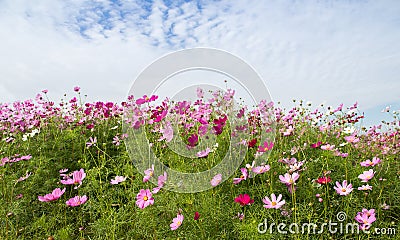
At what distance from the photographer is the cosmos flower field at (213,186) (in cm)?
193

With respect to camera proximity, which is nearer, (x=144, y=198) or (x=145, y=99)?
(x=144, y=198)

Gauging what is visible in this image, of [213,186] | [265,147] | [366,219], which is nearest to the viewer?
[366,219]

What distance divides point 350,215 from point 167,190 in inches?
41.3

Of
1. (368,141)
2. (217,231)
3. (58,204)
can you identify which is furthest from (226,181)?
(368,141)

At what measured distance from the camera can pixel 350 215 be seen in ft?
6.64

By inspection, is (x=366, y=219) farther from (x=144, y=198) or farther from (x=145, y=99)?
(x=145, y=99)

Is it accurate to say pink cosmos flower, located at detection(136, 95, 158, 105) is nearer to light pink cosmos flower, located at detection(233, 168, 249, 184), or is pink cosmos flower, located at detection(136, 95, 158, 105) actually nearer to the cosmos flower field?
the cosmos flower field

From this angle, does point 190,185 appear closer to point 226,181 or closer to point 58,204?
point 226,181

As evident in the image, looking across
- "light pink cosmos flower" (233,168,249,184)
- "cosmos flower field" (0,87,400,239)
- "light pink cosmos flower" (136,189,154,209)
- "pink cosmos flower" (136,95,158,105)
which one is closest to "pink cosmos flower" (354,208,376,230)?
"cosmos flower field" (0,87,400,239)

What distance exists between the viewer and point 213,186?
6.76 ft

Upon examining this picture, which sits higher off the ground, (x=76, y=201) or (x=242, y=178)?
(x=242, y=178)

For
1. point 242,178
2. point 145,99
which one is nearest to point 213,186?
point 242,178

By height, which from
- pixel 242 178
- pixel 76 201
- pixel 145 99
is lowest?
pixel 76 201

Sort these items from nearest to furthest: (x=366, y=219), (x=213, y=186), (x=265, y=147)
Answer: (x=366, y=219) → (x=213, y=186) → (x=265, y=147)
